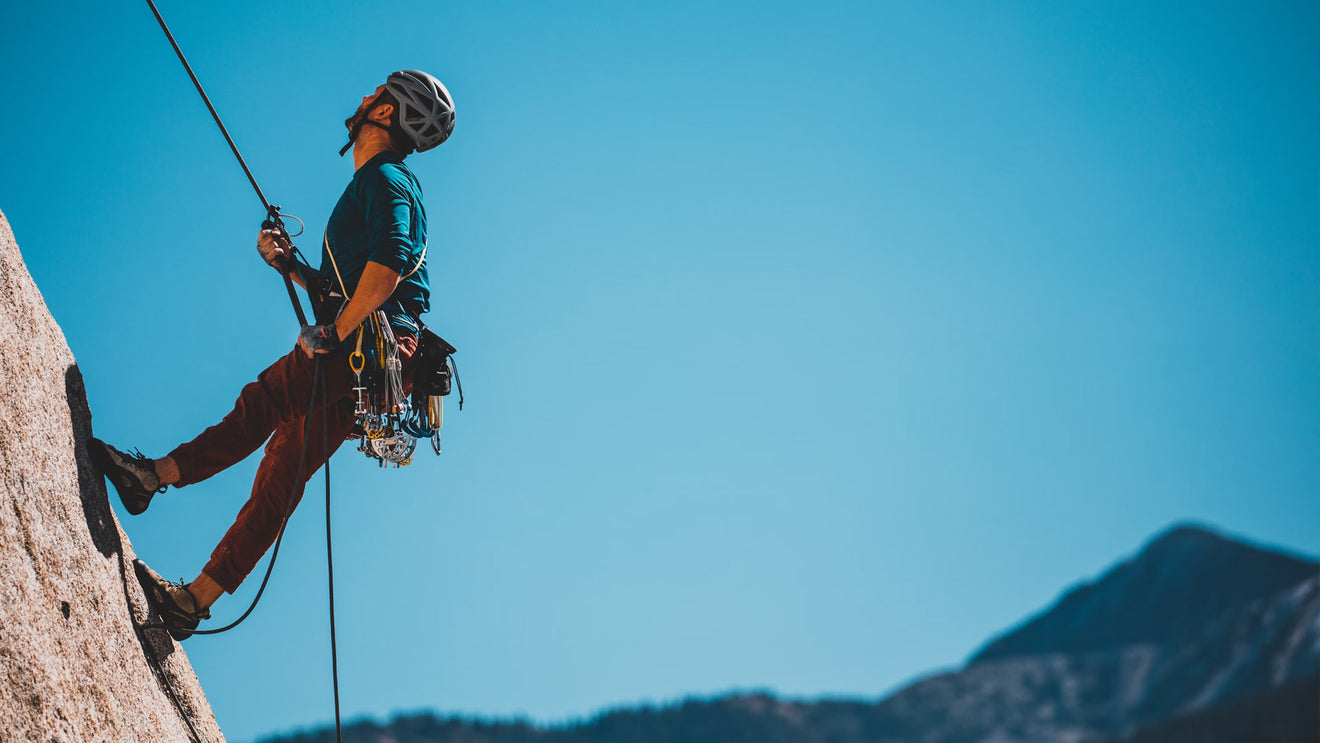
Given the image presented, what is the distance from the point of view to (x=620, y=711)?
111 m

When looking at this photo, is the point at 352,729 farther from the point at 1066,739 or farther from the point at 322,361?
the point at 322,361

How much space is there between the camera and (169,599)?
6.45 metres

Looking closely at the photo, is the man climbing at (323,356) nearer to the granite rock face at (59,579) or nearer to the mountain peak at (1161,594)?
the granite rock face at (59,579)

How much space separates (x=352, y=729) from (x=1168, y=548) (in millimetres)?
78363

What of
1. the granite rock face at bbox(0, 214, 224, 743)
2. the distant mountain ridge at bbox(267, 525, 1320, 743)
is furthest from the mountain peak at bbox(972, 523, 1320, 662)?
the granite rock face at bbox(0, 214, 224, 743)

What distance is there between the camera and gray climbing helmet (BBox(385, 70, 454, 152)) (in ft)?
22.2

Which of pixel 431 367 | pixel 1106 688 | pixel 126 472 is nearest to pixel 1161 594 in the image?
pixel 1106 688

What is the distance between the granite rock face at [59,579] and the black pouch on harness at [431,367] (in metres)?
1.59

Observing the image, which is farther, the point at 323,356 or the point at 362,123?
the point at 362,123

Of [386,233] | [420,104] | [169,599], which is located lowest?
[169,599]

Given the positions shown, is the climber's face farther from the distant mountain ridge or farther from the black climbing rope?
the distant mountain ridge

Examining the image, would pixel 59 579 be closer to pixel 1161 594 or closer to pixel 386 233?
pixel 386 233

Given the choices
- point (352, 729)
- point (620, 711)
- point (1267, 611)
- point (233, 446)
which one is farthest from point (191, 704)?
point (620, 711)

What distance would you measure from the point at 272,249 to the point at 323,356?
649 mm
